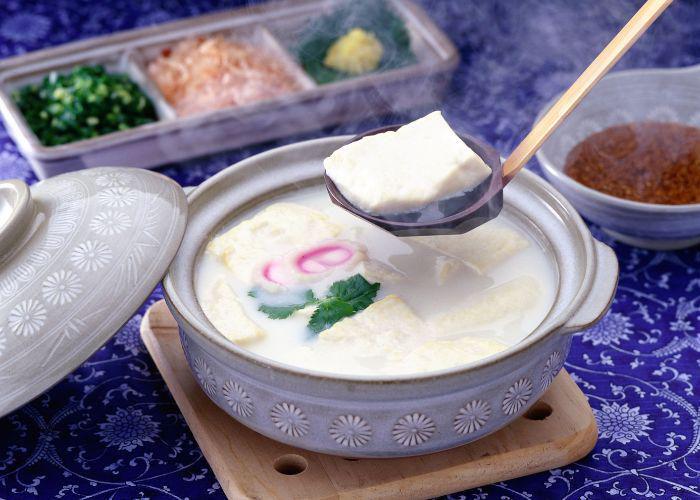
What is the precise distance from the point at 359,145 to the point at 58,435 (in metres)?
0.86

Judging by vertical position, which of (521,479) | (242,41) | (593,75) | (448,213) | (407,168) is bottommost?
(521,479)

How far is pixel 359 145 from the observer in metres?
2.02

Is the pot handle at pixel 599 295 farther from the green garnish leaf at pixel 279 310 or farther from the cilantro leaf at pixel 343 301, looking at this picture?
the green garnish leaf at pixel 279 310

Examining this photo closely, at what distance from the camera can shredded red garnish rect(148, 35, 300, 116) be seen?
3.07 metres

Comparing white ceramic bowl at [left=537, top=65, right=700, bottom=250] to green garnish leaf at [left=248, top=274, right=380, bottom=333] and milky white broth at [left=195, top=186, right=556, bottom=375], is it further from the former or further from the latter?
green garnish leaf at [left=248, top=274, right=380, bottom=333]

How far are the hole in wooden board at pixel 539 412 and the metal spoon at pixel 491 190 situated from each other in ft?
1.26

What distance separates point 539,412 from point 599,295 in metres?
0.32

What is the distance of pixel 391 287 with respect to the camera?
2.04 meters

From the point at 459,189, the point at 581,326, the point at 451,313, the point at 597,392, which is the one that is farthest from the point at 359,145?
the point at 597,392

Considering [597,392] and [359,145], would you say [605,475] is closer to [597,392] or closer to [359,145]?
[597,392]

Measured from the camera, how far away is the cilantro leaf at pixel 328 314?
1.90 m

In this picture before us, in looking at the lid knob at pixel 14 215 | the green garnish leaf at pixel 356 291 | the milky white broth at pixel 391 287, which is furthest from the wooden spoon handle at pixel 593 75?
the lid knob at pixel 14 215

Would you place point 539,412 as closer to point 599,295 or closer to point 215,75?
point 599,295

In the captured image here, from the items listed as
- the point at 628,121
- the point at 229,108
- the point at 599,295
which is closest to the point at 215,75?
the point at 229,108
